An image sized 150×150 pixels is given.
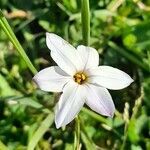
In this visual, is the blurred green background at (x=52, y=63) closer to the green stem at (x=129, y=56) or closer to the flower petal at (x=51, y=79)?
the green stem at (x=129, y=56)

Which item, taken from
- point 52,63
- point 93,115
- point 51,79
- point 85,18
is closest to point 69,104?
point 51,79

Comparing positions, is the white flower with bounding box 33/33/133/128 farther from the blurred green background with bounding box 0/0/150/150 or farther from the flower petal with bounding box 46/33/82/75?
the blurred green background with bounding box 0/0/150/150

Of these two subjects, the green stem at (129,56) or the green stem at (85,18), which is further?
the green stem at (129,56)

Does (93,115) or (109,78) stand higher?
(109,78)

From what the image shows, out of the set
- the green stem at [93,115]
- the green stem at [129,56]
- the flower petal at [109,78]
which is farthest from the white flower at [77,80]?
the green stem at [129,56]

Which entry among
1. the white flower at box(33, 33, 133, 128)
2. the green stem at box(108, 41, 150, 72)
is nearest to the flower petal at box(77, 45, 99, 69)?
the white flower at box(33, 33, 133, 128)

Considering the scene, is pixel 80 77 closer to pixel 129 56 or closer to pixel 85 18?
pixel 85 18
